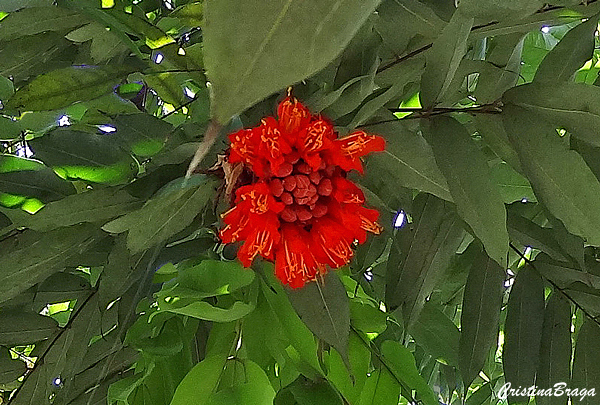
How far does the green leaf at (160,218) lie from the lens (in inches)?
14.7

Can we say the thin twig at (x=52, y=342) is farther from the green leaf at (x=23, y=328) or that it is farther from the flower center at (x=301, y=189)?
the flower center at (x=301, y=189)

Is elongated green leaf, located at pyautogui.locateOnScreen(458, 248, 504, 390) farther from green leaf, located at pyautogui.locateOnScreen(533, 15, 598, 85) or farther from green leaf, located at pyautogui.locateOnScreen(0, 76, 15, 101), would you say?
green leaf, located at pyautogui.locateOnScreen(0, 76, 15, 101)

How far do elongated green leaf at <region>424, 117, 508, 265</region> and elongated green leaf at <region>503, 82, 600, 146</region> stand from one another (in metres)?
0.04

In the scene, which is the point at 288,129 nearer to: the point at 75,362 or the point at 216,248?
the point at 216,248

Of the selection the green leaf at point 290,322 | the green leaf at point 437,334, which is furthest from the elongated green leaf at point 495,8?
the green leaf at point 437,334

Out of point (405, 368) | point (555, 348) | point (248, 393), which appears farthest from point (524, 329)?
point (248, 393)

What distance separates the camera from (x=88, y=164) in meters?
A: 0.49

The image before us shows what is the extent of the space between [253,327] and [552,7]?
0.27 meters

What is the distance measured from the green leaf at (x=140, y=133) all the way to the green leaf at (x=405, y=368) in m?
0.24

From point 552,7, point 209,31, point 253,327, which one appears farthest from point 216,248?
point 209,31

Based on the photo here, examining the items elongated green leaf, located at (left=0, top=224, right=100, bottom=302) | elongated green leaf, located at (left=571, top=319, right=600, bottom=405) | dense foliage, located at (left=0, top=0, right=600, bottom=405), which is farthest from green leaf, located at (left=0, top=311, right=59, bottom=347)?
elongated green leaf, located at (left=571, top=319, right=600, bottom=405)

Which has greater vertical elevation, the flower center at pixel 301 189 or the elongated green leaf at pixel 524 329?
the flower center at pixel 301 189

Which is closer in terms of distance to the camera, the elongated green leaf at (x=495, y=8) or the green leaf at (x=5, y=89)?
the elongated green leaf at (x=495, y=8)

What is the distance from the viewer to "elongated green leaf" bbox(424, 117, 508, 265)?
1.19ft
